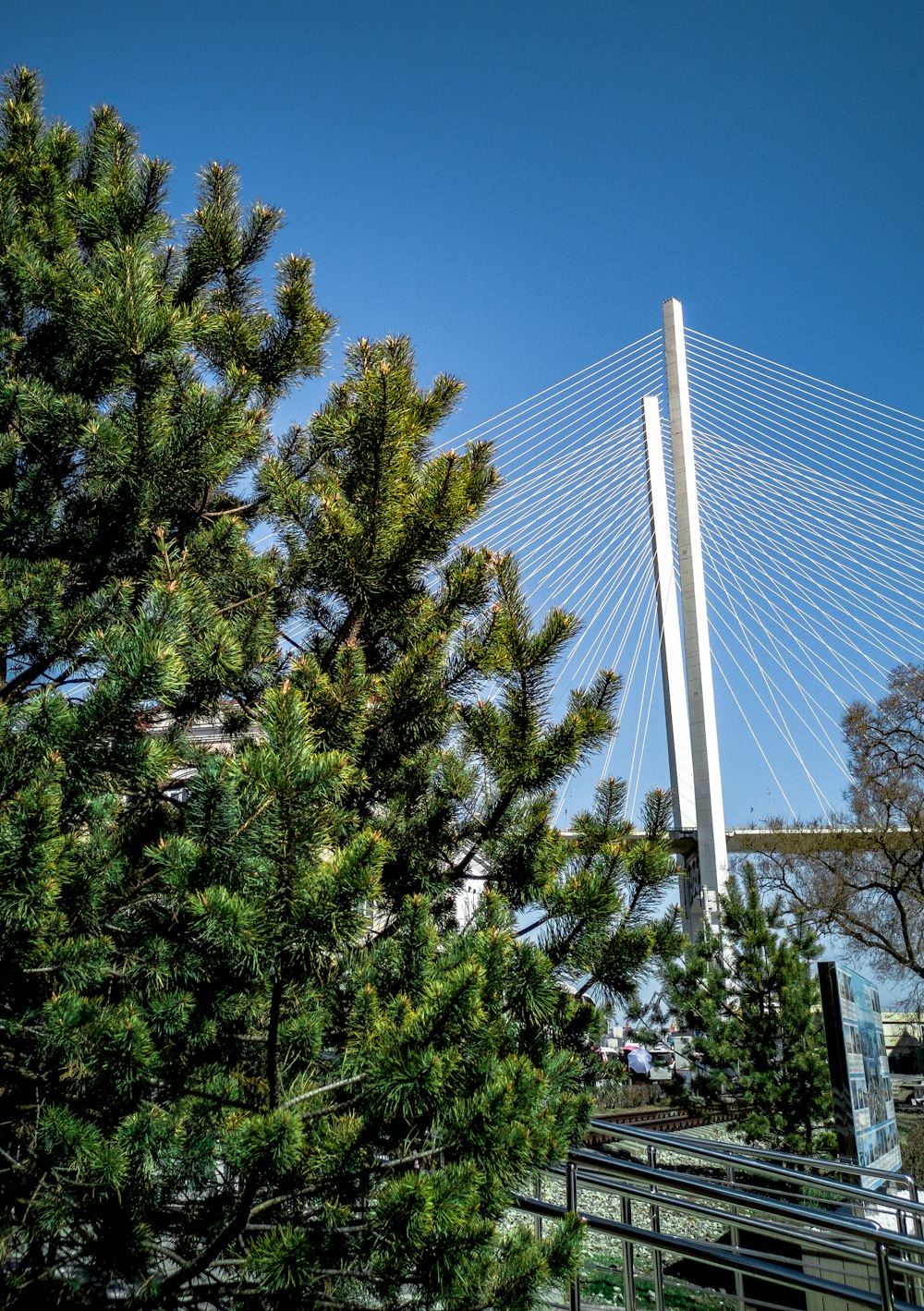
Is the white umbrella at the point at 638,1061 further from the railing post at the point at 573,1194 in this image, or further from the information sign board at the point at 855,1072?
the railing post at the point at 573,1194

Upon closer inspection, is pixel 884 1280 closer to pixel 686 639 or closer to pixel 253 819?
pixel 253 819

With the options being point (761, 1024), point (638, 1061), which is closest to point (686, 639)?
point (761, 1024)

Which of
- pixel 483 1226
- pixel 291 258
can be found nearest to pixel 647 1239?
pixel 483 1226

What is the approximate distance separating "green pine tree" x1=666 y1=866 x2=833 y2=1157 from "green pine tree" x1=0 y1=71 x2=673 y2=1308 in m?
6.85

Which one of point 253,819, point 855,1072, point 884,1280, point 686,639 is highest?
point 686,639

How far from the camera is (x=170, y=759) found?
304 centimetres

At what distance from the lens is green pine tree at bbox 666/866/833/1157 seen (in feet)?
31.8

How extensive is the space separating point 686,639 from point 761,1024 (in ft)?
23.2

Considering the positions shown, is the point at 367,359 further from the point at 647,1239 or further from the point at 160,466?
the point at 647,1239

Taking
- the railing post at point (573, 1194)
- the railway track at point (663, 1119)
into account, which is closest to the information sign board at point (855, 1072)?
the railing post at point (573, 1194)

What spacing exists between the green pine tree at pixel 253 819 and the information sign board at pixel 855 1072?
2.32 m

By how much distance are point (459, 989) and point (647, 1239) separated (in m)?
1.70

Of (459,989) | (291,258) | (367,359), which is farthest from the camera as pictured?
(291,258)

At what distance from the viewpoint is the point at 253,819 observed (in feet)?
8.54
